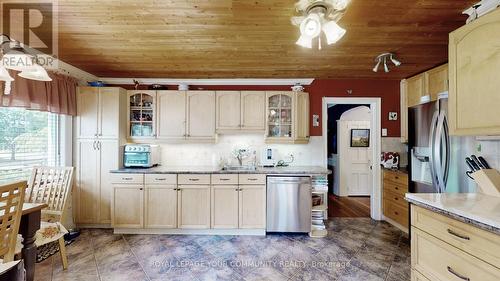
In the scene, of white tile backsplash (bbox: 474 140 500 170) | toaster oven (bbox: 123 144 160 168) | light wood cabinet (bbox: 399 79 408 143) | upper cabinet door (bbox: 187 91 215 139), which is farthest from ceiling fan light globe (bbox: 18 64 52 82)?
light wood cabinet (bbox: 399 79 408 143)

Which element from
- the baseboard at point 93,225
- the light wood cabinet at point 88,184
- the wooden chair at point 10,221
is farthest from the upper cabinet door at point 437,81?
the baseboard at point 93,225

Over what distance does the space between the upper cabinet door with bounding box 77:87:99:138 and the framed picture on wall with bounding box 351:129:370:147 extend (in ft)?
Answer: 17.3

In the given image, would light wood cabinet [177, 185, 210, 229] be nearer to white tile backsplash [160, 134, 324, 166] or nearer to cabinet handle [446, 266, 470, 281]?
white tile backsplash [160, 134, 324, 166]

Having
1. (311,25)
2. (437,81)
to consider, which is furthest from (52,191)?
(437,81)

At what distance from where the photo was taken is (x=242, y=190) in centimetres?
330

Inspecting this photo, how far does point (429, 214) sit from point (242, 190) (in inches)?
86.1

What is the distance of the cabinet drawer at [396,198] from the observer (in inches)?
132

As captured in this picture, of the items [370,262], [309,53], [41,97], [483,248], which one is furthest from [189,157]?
[483,248]

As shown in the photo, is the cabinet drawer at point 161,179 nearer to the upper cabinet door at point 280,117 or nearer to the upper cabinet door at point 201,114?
the upper cabinet door at point 201,114

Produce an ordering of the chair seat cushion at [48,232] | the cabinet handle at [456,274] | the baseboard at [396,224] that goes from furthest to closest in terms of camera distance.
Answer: the baseboard at [396,224] → the chair seat cushion at [48,232] → the cabinet handle at [456,274]

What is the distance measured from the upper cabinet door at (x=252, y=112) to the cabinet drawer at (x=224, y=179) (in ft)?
2.70

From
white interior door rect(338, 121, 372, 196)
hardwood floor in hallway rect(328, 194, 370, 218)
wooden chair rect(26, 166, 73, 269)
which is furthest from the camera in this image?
white interior door rect(338, 121, 372, 196)

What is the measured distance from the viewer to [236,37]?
253cm

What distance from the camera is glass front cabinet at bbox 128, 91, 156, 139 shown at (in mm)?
→ 3701
